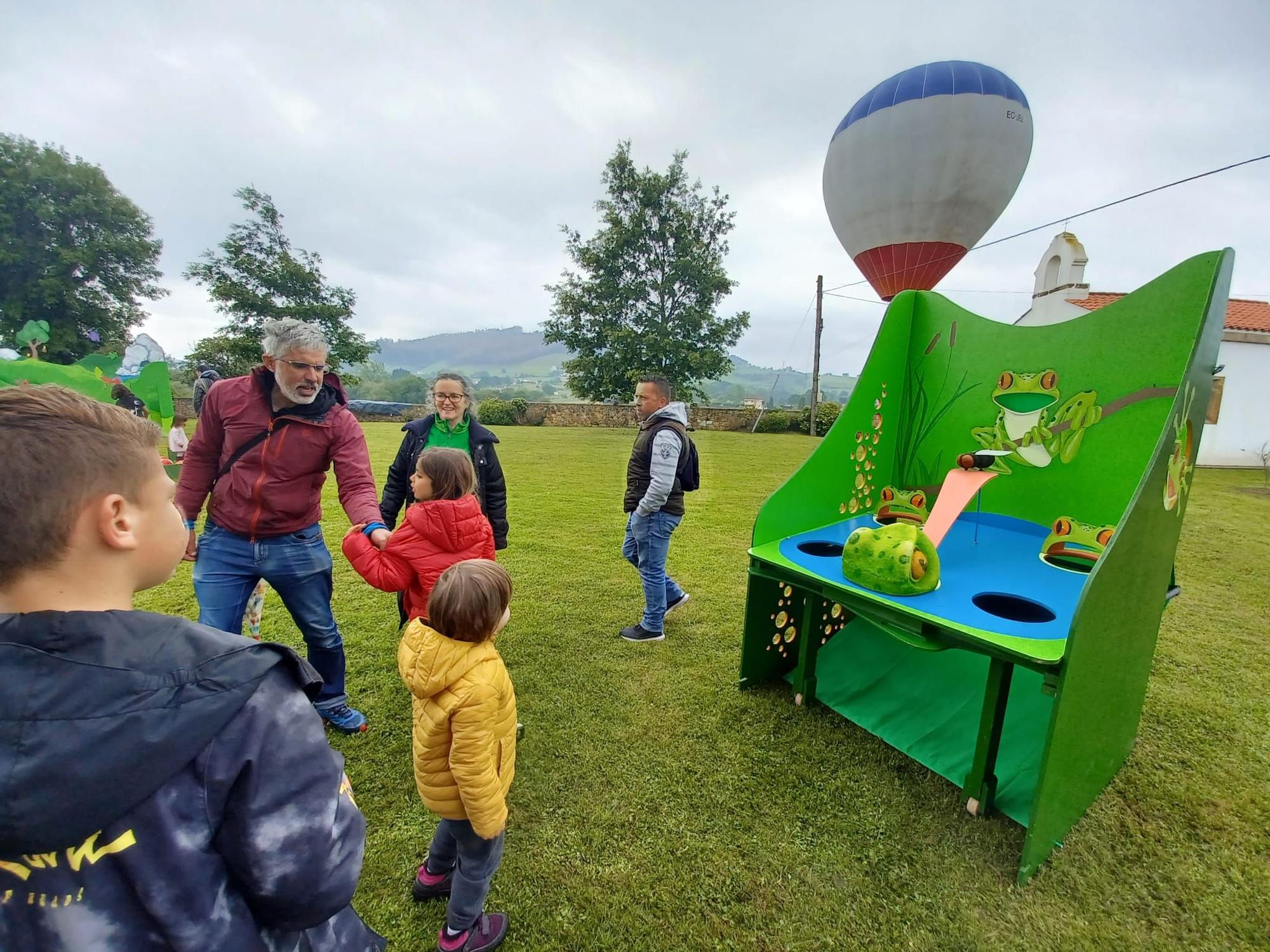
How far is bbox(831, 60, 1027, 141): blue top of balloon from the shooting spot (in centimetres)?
566

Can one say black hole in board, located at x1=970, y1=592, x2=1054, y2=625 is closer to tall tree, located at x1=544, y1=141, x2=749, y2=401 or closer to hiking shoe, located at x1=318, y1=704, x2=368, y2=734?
hiking shoe, located at x1=318, y1=704, x2=368, y2=734

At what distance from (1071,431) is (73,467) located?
3704mm

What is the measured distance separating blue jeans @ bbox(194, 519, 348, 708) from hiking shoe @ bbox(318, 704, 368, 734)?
0.22 m

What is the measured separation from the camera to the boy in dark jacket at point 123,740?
65cm

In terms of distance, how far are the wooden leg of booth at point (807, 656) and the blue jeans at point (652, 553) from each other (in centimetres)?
96

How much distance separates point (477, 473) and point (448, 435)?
0.85ft

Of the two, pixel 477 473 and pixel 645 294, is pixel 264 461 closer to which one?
pixel 477 473

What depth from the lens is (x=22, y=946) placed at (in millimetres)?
697

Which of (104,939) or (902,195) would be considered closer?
(104,939)

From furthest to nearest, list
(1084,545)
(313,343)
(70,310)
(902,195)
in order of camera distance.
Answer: (70,310), (902,195), (1084,545), (313,343)

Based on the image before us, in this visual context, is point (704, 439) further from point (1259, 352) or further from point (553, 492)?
point (1259, 352)

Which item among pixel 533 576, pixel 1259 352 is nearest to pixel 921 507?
pixel 533 576

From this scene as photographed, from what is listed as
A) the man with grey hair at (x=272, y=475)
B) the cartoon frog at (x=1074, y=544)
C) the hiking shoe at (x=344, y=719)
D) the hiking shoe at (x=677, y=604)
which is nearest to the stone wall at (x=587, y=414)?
the hiking shoe at (x=677, y=604)

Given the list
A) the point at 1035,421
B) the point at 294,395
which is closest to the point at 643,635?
the point at 294,395
